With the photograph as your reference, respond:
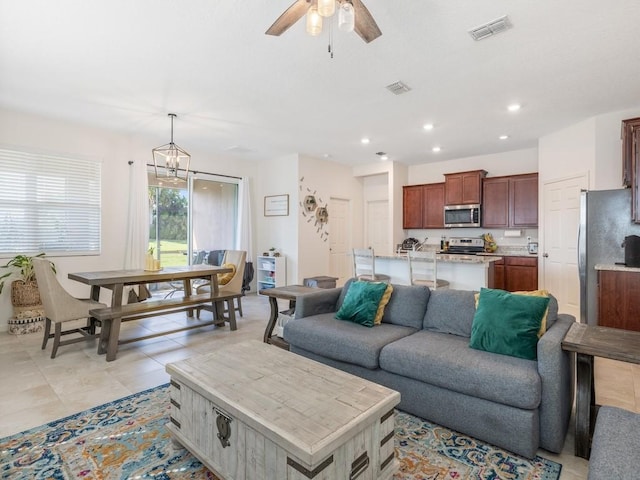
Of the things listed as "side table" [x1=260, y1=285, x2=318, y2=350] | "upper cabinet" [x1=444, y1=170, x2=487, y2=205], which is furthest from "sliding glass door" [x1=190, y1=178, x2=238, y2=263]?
"upper cabinet" [x1=444, y1=170, x2=487, y2=205]

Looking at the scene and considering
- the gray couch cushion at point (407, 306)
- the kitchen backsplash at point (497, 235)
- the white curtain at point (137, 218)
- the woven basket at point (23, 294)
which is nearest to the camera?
the gray couch cushion at point (407, 306)

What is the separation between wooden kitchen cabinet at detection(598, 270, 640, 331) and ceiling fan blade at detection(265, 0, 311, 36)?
158 inches

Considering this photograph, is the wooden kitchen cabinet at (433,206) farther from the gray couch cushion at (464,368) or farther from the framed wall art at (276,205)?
the gray couch cushion at (464,368)

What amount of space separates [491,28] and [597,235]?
119 inches

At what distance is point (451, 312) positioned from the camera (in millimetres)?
2650

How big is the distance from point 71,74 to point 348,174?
539 cm

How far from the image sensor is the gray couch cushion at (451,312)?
2559mm

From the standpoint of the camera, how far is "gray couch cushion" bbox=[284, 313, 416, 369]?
7.90 ft

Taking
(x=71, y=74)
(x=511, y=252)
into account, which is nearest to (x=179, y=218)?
(x=71, y=74)

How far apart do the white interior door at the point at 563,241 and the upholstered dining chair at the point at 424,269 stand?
6.33 ft

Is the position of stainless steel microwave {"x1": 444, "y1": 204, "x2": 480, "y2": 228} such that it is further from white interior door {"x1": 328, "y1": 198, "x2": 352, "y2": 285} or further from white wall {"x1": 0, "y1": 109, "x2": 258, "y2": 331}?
white wall {"x1": 0, "y1": 109, "x2": 258, "y2": 331}

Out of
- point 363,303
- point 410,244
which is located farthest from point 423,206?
point 363,303

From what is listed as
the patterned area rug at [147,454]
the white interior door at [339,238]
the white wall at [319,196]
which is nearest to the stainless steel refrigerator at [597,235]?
the patterned area rug at [147,454]

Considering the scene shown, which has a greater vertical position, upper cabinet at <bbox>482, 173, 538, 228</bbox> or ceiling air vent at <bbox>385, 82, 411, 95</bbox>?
ceiling air vent at <bbox>385, 82, 411, 95</bbox>
